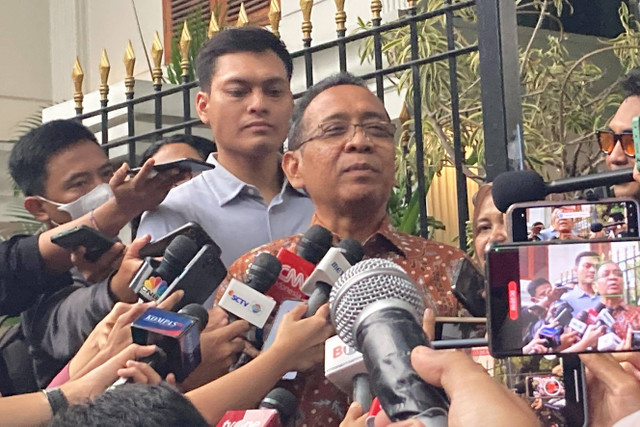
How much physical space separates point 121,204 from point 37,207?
1.64 feet

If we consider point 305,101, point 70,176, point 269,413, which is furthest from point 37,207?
point 269,413

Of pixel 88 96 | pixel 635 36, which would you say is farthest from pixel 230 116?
pixel 88 96

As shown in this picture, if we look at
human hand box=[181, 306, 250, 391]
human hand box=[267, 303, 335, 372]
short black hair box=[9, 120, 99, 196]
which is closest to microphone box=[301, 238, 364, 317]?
human hand box=[267, 303, 335, 372]

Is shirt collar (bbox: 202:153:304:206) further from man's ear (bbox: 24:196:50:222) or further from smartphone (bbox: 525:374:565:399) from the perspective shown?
smartphone (bbox: 525:374:565:399)

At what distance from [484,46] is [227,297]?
84 centimetres

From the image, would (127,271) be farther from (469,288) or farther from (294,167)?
(469,288)

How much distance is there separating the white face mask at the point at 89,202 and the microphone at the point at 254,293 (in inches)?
29.2

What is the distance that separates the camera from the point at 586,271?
60.1 inches

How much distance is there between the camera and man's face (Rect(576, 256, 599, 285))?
1524mm

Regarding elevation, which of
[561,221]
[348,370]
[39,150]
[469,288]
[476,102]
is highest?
[476,102]

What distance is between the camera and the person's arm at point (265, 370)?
2176 millimetres

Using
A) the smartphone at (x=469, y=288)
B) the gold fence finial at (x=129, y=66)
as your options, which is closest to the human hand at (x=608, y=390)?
the smartphone at (x=469, y=288)

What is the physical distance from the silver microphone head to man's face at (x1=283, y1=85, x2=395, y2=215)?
0.80 metres

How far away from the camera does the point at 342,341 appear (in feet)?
5.99
